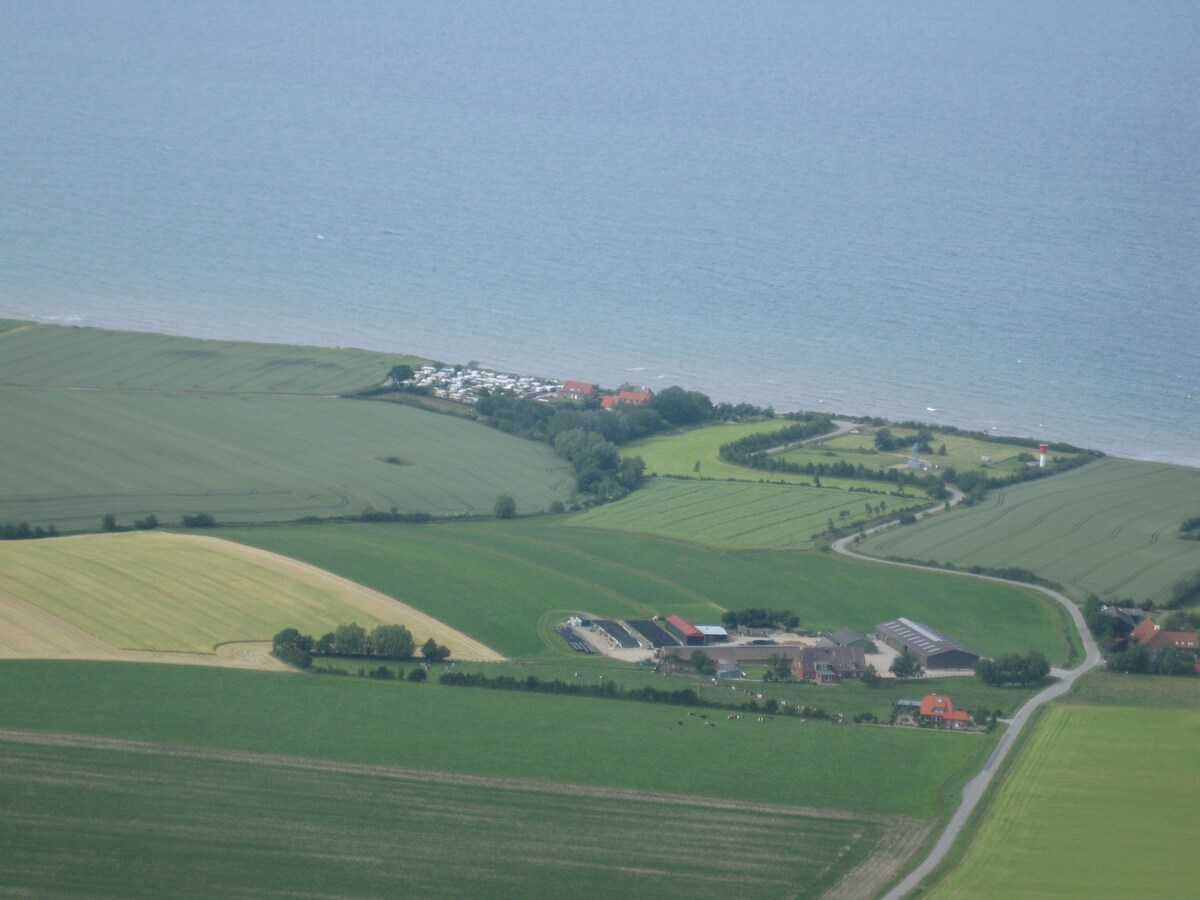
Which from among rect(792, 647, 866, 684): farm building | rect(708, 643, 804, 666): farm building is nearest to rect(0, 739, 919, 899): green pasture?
rect(792, 647, 866, 684): farm building

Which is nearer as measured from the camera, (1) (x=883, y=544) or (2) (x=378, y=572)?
(2) (x=378, y=572)

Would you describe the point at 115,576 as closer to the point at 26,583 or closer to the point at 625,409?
the point at 26,583

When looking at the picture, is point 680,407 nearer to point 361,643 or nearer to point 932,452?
point 932,452

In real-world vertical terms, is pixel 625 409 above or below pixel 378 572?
above

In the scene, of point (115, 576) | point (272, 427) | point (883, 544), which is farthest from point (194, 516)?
point (883, 544)

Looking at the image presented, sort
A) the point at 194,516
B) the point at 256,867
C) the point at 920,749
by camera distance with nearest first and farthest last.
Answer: the point at 256,867 < the point at 920,749 < the point at 194,516

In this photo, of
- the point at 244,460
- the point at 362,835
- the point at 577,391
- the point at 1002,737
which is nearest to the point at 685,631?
the point at 1002,737

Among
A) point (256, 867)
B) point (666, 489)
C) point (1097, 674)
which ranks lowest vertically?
point (256, 867)
